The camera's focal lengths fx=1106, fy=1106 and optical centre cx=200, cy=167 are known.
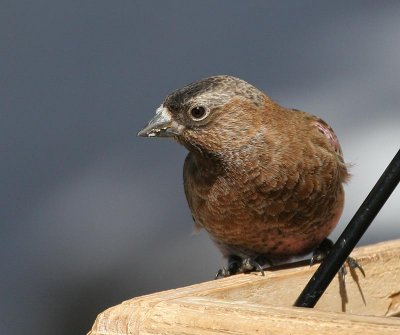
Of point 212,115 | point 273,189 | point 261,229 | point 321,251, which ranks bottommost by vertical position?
point 321,251

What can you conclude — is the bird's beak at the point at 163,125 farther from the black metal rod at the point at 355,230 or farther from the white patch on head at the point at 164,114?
the black metal rod at the point at 355,230

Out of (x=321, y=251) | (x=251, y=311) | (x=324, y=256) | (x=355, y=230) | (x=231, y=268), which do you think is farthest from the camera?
(x=231, y=268)

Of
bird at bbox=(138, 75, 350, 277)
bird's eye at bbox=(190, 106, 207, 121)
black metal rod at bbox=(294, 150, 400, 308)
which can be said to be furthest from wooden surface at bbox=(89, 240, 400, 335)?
bird's eye at bbox=(190, 106, 207, 121)

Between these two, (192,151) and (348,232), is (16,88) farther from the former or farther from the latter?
(348,232)

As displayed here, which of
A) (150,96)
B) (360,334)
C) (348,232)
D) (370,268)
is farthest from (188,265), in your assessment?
(360,334)

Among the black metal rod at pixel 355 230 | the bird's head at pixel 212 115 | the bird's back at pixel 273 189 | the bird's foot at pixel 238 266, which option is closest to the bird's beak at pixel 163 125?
the bird's head at pixel 212 115

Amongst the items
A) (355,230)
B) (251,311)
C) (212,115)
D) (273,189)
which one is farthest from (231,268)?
(251,311)

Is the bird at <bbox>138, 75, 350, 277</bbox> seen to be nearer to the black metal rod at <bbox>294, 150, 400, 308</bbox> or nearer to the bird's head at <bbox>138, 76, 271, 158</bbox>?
the bird's head at <bbox>138, 76, 271, 158</bbox>

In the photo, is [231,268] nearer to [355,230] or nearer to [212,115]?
[212,115]
